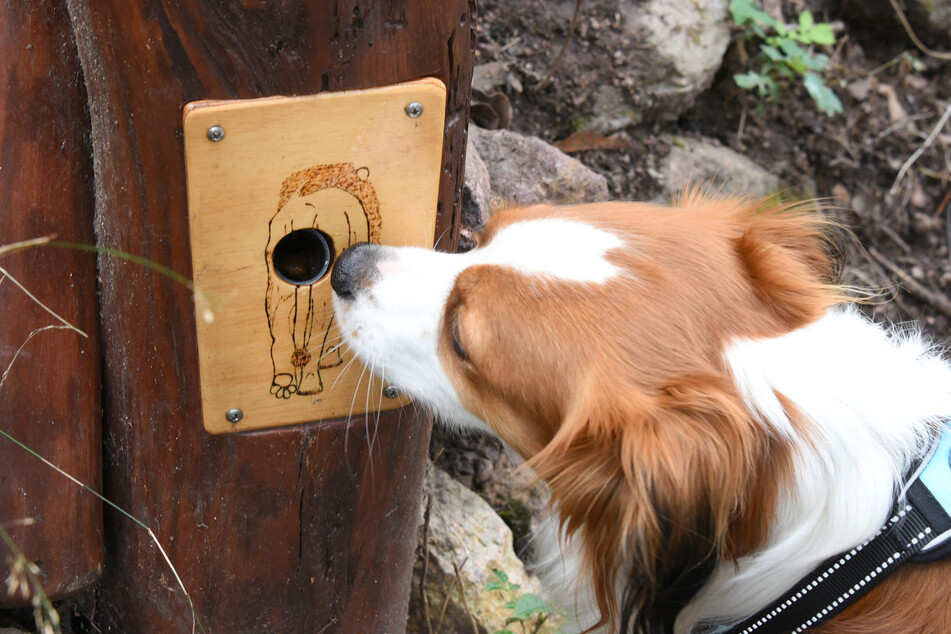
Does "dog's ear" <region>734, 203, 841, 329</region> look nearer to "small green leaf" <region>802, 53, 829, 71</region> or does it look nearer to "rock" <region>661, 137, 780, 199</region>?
"rock" <region>661, 137, 780, 199</region>

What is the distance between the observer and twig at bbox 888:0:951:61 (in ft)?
14.5

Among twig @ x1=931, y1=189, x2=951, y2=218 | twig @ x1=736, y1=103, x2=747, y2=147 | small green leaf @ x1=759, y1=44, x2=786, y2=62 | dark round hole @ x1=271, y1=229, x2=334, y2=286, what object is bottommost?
twig @ x1=931, y1=189, x2=951, y2=218

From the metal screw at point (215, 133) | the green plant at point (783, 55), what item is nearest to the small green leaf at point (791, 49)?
the green plant at point (783, 55)

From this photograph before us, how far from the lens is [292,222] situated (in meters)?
1.72

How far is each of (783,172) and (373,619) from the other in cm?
282

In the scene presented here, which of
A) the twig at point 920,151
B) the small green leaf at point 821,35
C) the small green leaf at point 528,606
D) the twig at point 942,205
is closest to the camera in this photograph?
the small green leaf at point 528,606

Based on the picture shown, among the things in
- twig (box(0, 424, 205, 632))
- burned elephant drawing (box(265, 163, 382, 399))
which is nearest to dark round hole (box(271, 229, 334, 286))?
burned elephant drawing (box(265, 163, 382, 399))

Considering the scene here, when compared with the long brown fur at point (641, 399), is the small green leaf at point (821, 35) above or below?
above

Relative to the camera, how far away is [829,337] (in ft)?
6.01

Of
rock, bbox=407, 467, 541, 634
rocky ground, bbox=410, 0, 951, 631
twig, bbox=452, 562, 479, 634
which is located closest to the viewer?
twig, bbox=452, 562, 479, 634

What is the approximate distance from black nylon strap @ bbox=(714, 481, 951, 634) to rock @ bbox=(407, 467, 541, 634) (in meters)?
1.01

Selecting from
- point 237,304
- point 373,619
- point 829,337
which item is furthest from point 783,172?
point 237,304

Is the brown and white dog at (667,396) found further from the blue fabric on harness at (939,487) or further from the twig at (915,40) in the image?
the twig at (915,40)

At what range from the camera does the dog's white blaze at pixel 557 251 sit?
1798 millimetres
